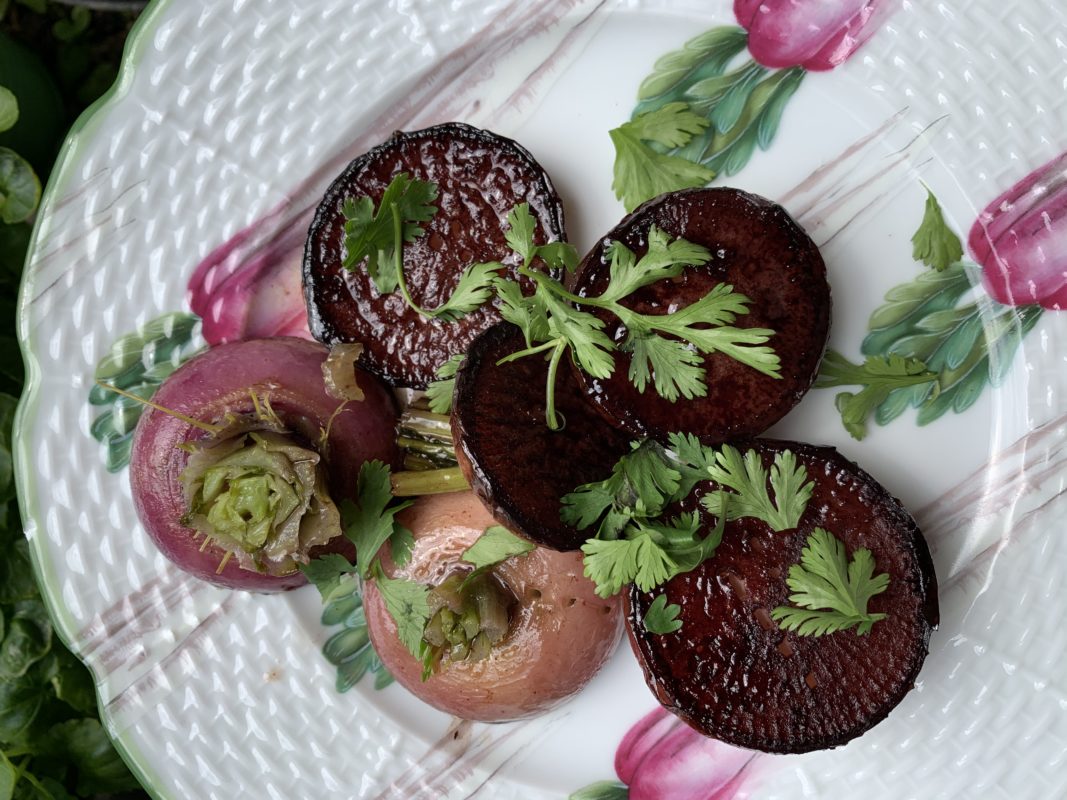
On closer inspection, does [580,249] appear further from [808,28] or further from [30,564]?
[30,564]

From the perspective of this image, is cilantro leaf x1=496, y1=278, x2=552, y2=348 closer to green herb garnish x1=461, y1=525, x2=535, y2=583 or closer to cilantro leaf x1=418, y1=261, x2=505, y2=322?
cilantro leaf x1=418, y1=261, x2=505, y2=322

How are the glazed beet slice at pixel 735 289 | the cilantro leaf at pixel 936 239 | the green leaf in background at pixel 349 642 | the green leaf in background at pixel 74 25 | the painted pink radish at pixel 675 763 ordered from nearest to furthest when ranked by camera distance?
1. the glazed beet slice at pixel 735 289
2. the cilantro leaf at pixel 936 239
3. the painted pink radish at pixel 675 763
4. the green leaf in background at pixel 349 642
5. the green leaf in background at pixel 74 25

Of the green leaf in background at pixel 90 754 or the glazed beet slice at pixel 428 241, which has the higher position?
the glazed beet slice at pixel 428 241

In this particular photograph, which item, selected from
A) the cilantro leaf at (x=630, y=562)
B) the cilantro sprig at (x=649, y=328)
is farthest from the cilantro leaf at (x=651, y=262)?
the cilantro leaf at (x=630, y=562)

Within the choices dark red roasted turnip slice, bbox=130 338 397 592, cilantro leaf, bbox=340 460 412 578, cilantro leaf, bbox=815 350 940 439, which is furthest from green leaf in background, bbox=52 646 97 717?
cilantro leaf, bbox=815 350 940 439

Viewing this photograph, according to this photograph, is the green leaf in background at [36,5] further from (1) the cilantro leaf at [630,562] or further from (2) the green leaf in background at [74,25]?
(1) the cilantro leaf at [630,562]

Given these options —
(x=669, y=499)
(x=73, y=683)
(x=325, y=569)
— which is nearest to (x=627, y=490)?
(x=669, y=499)

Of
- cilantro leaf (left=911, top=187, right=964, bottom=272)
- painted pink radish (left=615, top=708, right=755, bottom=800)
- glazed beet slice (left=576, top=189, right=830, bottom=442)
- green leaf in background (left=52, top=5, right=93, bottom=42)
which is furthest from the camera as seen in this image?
green leaf in background (left=52, top=5, right=93, bottom=42)
